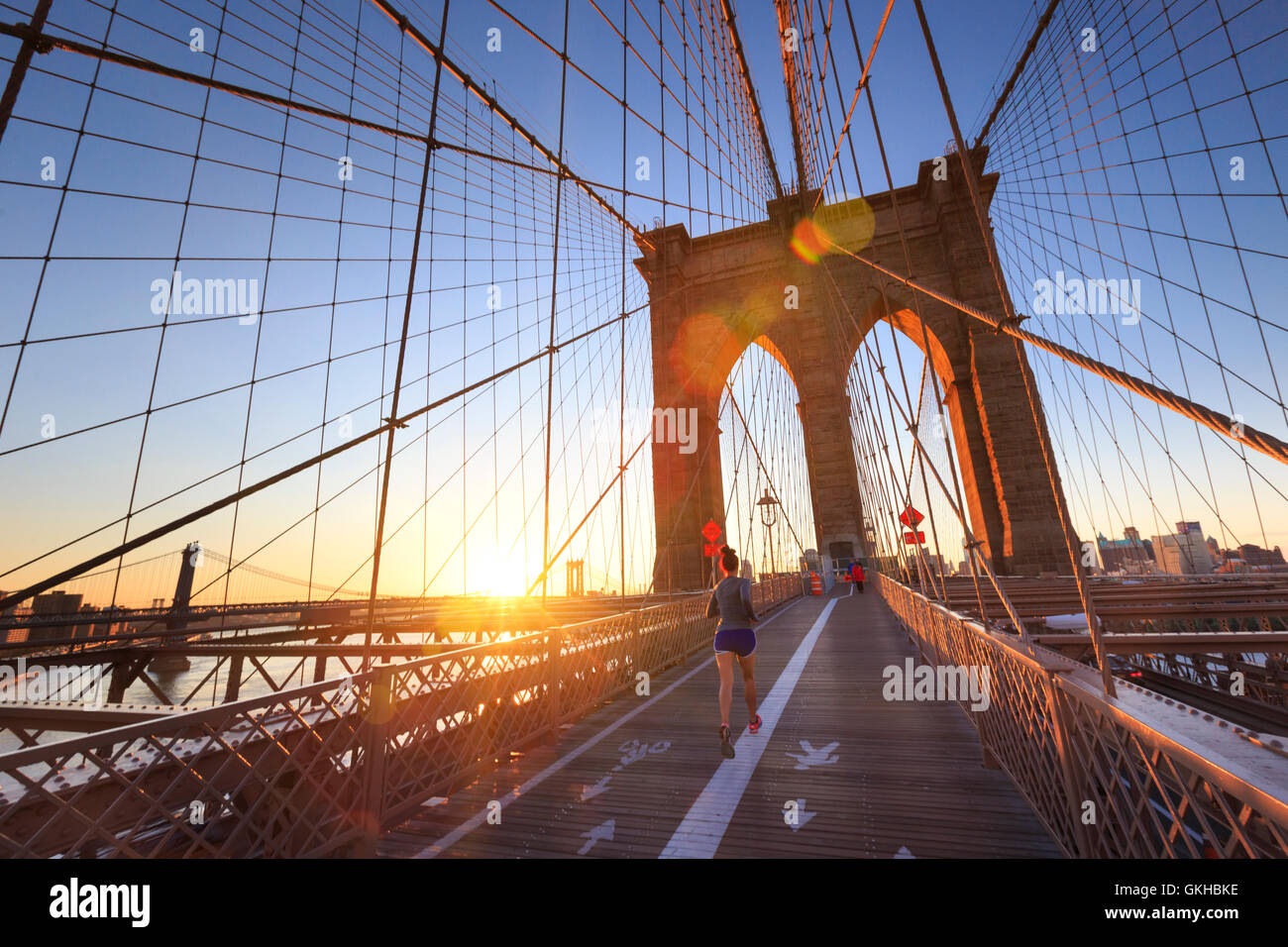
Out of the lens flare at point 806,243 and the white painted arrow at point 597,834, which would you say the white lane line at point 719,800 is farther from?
the lens flare at point 806,243

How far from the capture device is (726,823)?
10.3 feet

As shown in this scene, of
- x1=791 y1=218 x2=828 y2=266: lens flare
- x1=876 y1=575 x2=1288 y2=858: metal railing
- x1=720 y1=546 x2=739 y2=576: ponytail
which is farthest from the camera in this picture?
x1=791 y1=218 x2=828 y2=266: lens flare

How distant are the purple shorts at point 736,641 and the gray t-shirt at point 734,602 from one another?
0.15 ft

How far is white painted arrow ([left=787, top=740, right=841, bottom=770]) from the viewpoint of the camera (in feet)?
13.5

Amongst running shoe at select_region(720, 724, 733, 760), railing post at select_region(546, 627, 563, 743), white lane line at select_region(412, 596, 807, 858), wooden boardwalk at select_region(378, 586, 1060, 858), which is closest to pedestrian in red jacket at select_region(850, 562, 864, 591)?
wooden boardwalk at select_region(378, 586, 1060, 858)

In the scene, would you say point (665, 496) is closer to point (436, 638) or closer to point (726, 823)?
point (436, 638)

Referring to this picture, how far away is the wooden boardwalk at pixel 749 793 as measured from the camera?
9.62 ft

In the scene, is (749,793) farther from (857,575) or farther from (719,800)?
(857,575)

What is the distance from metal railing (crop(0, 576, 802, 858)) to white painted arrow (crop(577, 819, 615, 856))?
1.26 meters

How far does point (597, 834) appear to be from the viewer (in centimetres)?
308

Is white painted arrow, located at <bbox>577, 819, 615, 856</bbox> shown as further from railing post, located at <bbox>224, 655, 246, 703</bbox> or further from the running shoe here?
railing post, located at <bbox>224, 655, 246, 703</bbox>
